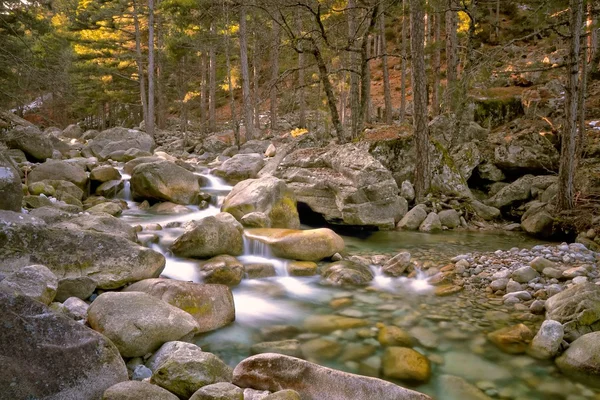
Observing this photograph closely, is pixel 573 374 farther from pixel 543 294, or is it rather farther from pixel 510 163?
pixel 510 163

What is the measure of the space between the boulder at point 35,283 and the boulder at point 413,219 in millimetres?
7956

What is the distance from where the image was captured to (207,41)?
21641 mm

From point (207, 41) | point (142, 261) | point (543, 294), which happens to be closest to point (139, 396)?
point (142, 261)

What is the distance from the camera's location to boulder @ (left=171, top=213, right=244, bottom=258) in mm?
7051

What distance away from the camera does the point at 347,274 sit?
6.86 metres

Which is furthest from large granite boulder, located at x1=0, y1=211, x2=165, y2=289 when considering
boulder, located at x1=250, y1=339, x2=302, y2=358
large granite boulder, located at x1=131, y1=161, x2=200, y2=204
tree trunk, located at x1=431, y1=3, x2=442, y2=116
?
tree trunk, located at x1=431, y1=3, x2=442, y2=116

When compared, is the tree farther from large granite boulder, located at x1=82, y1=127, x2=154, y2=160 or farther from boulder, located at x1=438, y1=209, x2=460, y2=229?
boulder, located at x1=438, y1=209, x2=460, y2=229

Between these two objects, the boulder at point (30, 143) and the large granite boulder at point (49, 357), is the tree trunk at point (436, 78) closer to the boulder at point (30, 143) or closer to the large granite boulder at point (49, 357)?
the boulder at point (30, 143)

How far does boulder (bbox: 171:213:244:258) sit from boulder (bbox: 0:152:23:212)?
95.6 inches

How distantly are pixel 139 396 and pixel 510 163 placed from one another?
40.5ft

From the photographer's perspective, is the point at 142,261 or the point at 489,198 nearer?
the point at 142,261

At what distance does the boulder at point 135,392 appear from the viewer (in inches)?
111

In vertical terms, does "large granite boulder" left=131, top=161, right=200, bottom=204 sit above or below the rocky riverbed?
above

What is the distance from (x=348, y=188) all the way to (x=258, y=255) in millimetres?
3681
